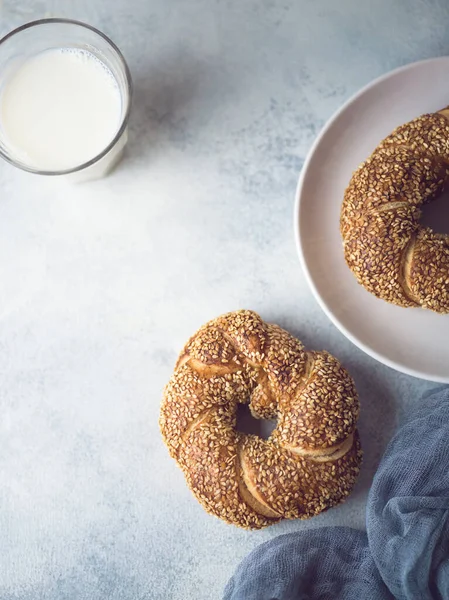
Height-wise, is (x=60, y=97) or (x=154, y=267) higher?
(x=60, y=97)

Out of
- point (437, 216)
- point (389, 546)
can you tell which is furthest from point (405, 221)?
point (389, 546)

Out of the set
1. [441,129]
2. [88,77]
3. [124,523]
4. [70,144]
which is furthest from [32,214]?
[441,129]

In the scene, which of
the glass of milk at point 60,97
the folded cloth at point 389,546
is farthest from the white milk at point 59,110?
the folded cloth at point 389,546

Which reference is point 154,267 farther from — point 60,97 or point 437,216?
point 437,216

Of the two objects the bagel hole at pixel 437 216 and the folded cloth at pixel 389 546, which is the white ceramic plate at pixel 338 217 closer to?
the bagel hole at pixel 437 216

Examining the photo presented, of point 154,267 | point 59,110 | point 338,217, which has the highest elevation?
point 59,110

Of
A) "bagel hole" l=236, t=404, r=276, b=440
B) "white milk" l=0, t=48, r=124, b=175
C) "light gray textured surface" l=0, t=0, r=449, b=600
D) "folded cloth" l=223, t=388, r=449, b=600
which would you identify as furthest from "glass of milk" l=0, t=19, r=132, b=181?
"folded cloth" l=223, t=388, r=449, b=600
